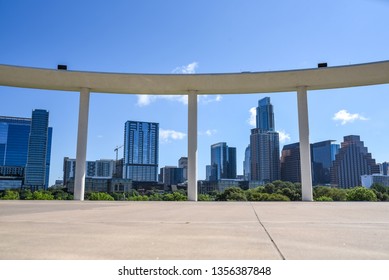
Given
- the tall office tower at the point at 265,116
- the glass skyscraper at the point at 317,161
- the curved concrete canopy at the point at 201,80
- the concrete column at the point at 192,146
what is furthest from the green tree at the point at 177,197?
the tall office tower at the point at 265,116

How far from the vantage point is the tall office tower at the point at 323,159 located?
165 feet

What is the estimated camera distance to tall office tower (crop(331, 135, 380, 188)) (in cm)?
5259

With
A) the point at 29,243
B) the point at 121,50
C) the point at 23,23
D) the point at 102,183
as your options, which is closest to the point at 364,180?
the point at 102,183

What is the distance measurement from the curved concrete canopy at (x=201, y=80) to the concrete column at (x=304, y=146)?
576 millimetres

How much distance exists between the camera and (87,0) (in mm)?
10547

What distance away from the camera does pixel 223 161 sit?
67375mm

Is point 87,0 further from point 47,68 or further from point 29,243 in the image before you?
point 29,243

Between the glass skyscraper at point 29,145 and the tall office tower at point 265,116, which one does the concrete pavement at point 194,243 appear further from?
the glass skyscraper at point 29,145

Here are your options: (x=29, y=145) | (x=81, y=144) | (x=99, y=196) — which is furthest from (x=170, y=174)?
(x=29, y=145)

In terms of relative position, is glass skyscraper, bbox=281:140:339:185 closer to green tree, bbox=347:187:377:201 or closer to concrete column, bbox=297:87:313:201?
green tree, bbox=347:187:377:201

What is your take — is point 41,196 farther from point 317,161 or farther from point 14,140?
point 14,140

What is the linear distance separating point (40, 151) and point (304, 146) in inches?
3833

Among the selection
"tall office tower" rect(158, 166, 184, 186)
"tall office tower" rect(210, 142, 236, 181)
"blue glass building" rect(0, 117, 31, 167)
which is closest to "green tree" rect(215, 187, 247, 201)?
"tall office tower" rect(158, 166, 184, 186)

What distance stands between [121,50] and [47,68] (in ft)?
9.87
